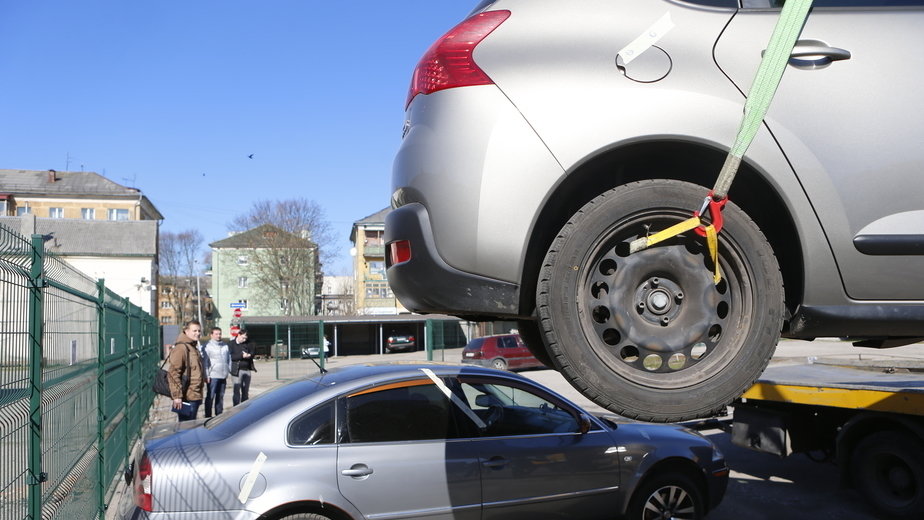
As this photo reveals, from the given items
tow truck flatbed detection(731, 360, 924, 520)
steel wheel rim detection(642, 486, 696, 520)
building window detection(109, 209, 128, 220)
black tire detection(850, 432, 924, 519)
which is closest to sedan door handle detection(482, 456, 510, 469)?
steel wheel rim detection(642, 486, 696, 520)

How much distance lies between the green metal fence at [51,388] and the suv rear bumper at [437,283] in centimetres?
196

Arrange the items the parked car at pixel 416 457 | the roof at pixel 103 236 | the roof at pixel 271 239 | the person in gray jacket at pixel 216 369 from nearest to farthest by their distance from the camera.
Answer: the parked car at pixel 416 457 → the person in gray jacket at pixel 216 369 → the roof at pixel 103 236 → the roof at pixel 271 239

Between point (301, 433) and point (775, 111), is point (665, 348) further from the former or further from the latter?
point (301, 433)

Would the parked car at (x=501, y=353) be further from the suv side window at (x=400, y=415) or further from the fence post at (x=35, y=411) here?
the fence post at (x=35, y=411)

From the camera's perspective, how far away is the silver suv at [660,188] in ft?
6.41

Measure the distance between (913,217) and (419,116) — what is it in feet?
4.66

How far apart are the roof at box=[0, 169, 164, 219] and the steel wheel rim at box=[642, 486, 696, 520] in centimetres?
6447

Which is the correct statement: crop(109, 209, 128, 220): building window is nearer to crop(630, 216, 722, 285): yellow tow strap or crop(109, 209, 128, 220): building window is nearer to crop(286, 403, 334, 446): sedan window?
crop(286, 403, 334, 446): sedan window

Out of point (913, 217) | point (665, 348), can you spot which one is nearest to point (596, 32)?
point (665, 348)

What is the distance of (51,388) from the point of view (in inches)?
156

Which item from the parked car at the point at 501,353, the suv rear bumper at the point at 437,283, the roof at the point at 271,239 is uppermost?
the roof at the point at 271,239

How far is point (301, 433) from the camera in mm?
4867

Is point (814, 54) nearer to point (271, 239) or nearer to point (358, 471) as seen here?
point (358, 471)

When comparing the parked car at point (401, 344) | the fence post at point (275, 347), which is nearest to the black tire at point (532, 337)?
the fence post at point (275, 347)
